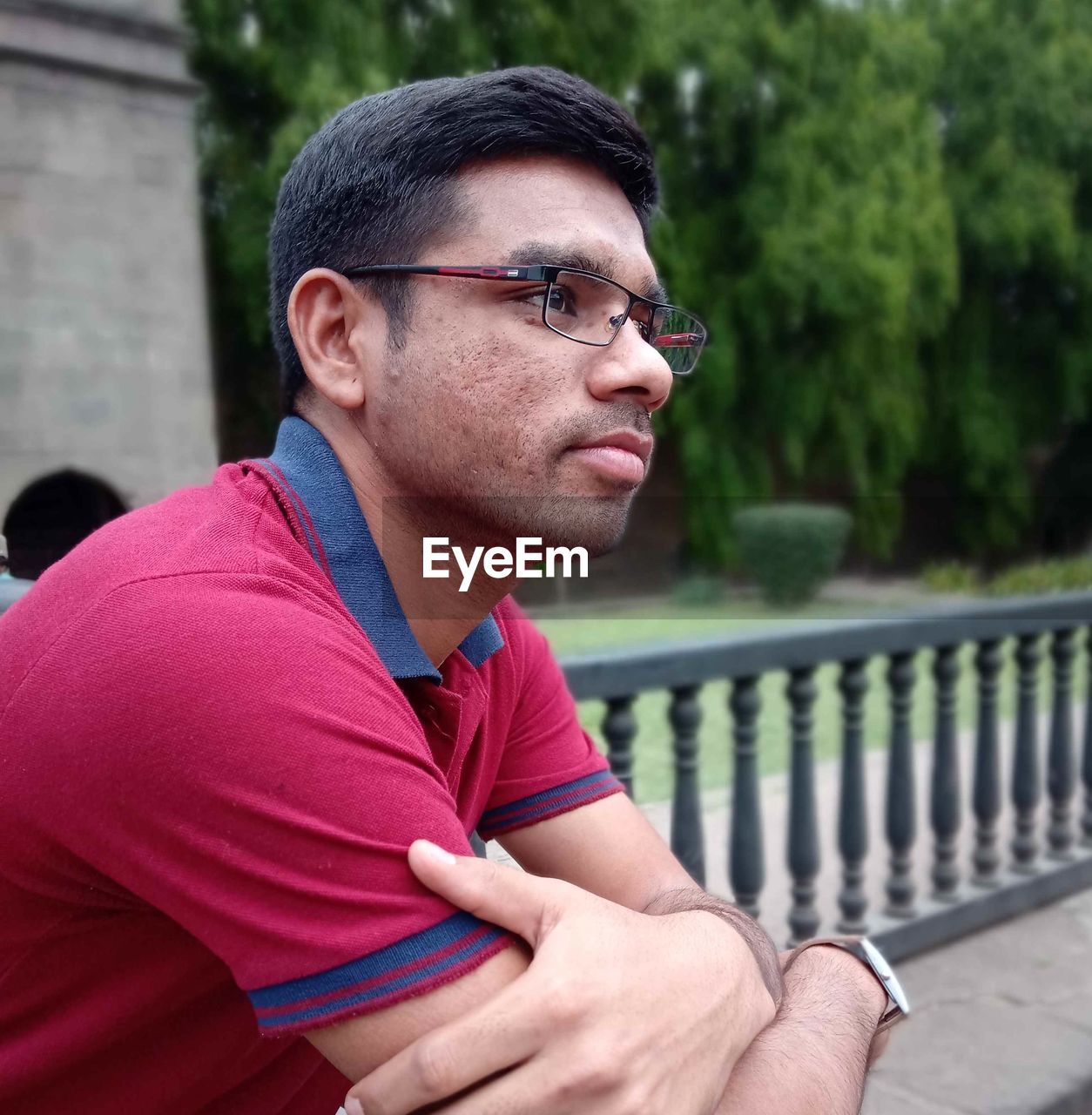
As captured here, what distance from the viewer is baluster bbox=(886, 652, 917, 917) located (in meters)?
3.20

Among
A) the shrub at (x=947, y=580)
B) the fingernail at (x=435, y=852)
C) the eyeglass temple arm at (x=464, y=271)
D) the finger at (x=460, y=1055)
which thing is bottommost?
the shrub at (x=947, y=580)

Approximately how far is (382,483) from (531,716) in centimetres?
44

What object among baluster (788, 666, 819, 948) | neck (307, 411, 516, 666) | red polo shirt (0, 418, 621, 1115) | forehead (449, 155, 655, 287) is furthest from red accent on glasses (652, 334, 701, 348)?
baluster (788, 666, 819, 948)

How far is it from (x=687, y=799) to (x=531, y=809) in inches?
43.3

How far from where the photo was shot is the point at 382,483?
54.9 inches

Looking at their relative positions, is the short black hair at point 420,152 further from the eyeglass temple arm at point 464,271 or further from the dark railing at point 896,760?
the dark railing at point 896,760

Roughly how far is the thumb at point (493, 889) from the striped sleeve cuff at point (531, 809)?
1.90 feet

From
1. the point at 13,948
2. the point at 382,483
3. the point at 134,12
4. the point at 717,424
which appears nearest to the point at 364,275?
the point at 382,483

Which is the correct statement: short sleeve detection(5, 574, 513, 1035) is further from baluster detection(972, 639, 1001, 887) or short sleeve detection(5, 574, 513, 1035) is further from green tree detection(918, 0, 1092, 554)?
green tree detection(918, 0, 1092, 554)

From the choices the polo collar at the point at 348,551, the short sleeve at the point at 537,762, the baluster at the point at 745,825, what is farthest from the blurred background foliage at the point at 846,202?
the polo collar at the point at 348,551

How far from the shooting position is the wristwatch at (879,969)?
151 cm

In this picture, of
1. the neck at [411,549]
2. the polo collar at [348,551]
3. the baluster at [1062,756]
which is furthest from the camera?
the baluster at [1062,756]

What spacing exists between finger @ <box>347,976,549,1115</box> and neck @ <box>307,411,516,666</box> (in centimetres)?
53

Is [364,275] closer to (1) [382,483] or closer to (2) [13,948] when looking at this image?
(1) [382,483]
